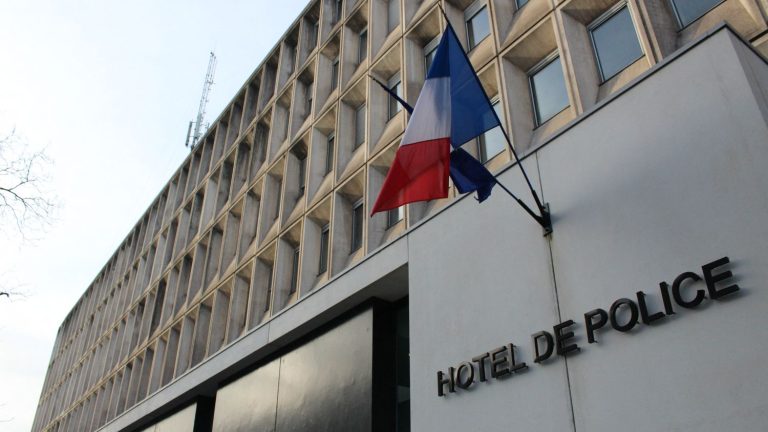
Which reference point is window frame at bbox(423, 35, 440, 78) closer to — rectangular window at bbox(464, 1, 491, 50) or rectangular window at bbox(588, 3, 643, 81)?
rectangular window at bbox(464, 1, 491, 50)

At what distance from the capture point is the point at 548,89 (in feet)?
41.1

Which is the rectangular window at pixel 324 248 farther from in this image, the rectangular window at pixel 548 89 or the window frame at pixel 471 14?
the rectangular window at pixel 548 89

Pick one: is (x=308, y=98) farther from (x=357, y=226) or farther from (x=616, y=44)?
(x=616, y=44)

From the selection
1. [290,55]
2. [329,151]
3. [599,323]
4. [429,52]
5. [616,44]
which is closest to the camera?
[599,323]

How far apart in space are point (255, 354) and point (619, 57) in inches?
470

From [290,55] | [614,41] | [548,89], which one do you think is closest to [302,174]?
[290,55]

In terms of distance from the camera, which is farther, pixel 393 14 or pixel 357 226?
pixel 393 14

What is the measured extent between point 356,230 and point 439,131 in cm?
814

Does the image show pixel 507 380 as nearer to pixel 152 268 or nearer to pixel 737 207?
pixel 737 207

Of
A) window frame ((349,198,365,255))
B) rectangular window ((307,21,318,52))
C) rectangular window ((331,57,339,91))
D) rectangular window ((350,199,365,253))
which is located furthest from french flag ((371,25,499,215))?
rectangular window ((307,21,318,52))

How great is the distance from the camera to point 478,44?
1451 centimetres

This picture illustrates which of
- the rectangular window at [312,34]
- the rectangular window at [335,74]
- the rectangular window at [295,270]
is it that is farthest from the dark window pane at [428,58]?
the rectangular window at [312,34]

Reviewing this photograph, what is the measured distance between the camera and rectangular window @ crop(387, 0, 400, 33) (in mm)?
18734

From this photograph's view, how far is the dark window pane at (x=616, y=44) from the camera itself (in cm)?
1109
